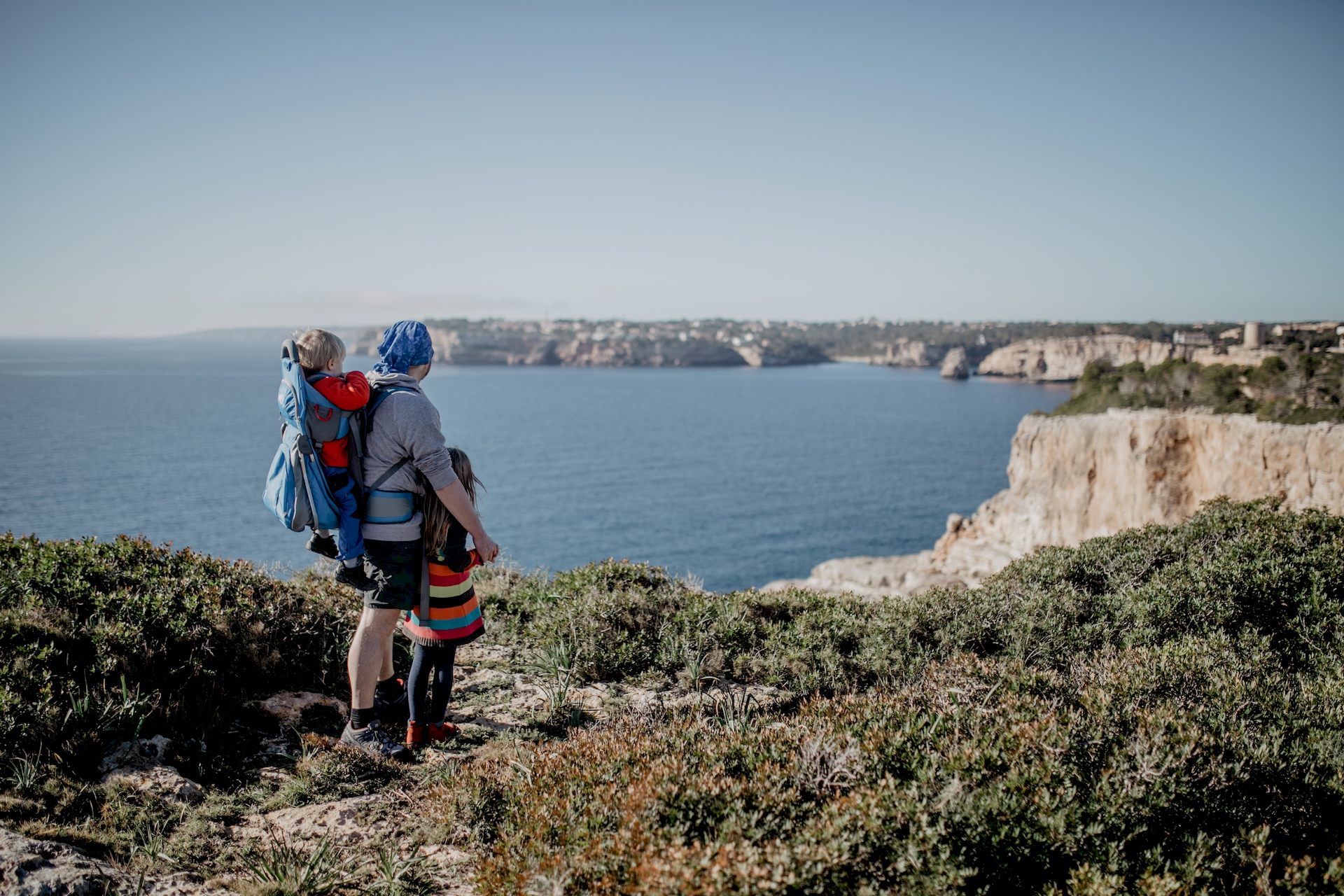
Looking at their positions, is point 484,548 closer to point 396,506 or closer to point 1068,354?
point 396,506

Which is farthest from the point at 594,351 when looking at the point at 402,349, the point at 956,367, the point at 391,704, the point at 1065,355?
the point at 402,349

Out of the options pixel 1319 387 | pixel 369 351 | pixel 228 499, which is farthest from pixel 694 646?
pixel 369 351

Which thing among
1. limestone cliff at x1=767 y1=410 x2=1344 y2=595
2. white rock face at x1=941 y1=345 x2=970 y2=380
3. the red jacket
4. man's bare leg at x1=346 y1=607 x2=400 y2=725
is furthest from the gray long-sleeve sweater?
white rock face at x1=941 y1=345 x2=970 y2=380

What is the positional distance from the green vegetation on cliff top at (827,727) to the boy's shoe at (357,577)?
828 millimetres

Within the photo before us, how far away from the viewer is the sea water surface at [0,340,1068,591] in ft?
115

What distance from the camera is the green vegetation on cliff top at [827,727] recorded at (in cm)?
238

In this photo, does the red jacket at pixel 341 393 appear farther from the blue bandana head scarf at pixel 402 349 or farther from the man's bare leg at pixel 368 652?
Answer: the man's bare leg at pixel 368 652

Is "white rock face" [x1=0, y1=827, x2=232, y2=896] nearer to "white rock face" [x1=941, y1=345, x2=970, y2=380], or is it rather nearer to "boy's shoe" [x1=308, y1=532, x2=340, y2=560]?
"boy's shoe" [x1=308, y1=532, x2=340, y2=560]

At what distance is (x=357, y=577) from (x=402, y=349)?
1159 mm

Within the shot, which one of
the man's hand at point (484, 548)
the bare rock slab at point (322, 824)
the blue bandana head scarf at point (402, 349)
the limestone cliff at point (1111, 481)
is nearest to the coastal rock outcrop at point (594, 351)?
the limestone cliff at point (1111, 481)

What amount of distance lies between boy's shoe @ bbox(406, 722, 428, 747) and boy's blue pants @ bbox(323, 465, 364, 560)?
3.25 ft

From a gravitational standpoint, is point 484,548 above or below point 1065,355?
below

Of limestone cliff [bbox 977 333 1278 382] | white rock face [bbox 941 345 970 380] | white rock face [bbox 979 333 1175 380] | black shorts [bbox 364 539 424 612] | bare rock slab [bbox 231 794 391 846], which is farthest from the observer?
white rock face [bbox 941 345 970 380]

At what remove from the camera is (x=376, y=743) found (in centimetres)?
378
